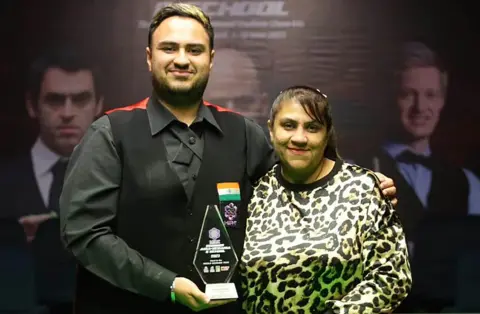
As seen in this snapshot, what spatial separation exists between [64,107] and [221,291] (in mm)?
1932

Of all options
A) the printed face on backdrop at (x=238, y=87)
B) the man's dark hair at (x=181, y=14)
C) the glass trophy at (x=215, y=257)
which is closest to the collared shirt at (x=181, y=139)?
the glass trophy at (x=215, y=257)

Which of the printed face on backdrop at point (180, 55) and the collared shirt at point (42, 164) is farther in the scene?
the collared shirt at point (42, 164)

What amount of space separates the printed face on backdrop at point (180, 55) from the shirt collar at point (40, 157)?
1.61 metres

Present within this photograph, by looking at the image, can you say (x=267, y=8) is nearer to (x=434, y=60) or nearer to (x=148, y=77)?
(x=148, y=77)

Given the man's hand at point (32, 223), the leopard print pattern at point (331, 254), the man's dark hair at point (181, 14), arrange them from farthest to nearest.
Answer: the man's hand at point (32, 223) → the man's dark hair at point (181, 14) → the leopard print pattern at point (331, 254)

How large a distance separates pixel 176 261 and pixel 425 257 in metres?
1.94

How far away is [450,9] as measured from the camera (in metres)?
3.54

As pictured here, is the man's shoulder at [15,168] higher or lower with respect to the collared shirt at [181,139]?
lower

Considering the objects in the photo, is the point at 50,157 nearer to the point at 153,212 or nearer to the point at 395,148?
the point at 153,212

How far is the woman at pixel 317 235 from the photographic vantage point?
1983 millimetres

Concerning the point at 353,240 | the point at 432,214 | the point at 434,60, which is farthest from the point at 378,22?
the point at 353,240

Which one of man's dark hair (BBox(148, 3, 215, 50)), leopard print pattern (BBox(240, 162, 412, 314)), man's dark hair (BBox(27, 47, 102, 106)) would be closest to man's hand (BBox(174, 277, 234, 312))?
leopard print pattern (BBox(240, 162, 412, 314))

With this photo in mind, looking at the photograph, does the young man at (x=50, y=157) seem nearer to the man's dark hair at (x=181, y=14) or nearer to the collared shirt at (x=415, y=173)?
the man's dark hair at (x=181, y=14)

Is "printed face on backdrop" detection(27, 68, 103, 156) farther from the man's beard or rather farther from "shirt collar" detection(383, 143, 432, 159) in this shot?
"shirt collar" detection(383, 143, 432, 159)
